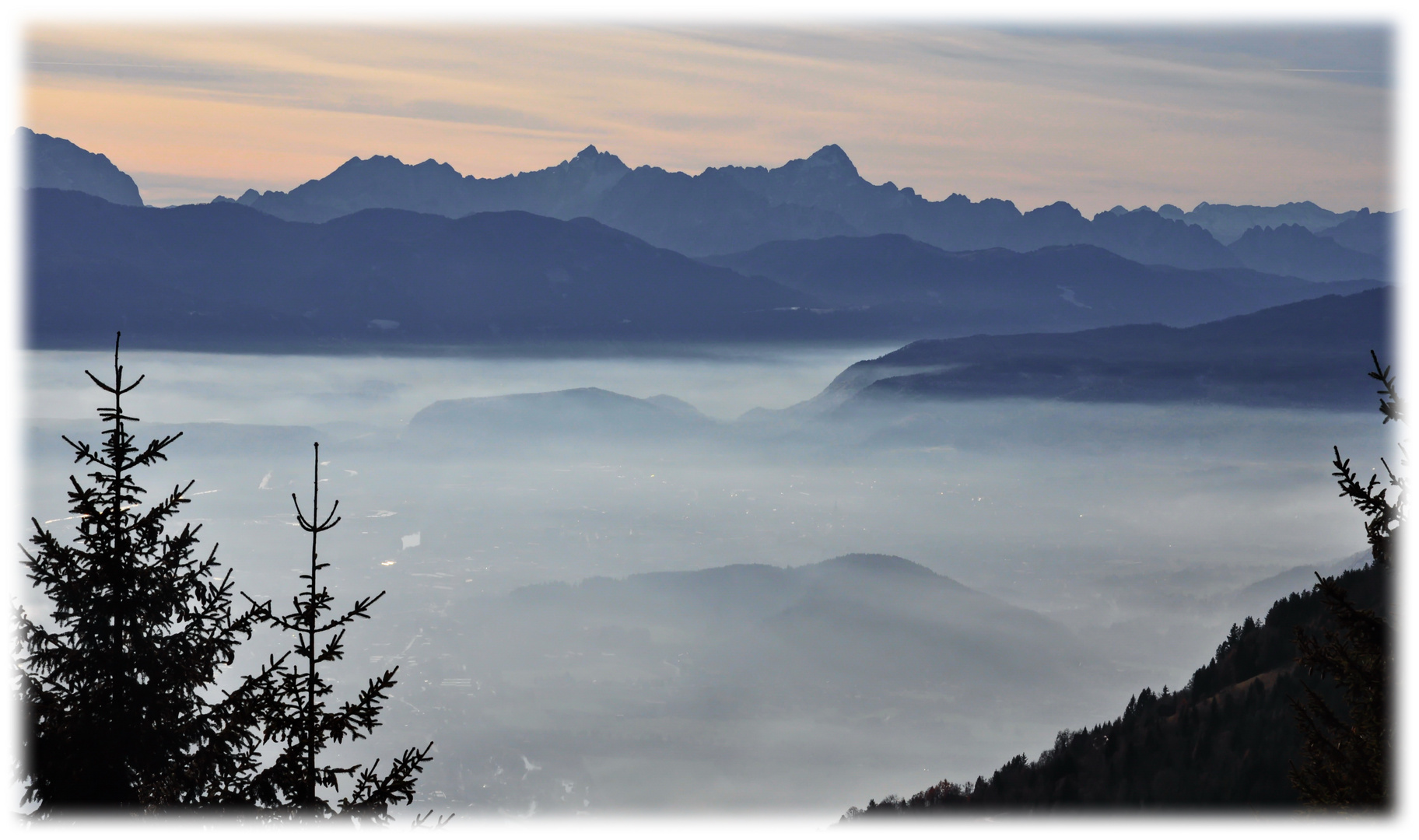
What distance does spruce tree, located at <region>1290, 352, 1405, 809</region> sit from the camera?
14.9 meters

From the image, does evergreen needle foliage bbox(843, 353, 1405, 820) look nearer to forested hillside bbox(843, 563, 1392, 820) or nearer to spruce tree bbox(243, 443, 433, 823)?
forested hillside bbox(843, 563, 1392, 820)

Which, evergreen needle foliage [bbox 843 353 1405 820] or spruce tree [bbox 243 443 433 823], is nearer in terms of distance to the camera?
spruce tree [bbox 243 443 433 823]

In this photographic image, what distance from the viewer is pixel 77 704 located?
51.4 ft

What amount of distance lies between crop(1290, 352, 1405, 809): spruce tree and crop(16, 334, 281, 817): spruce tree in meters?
A: 14.4

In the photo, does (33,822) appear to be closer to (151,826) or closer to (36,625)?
(151,826)

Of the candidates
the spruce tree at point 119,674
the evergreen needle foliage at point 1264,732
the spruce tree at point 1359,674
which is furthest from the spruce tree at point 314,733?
the evergreen needle foliage at point 1264,732

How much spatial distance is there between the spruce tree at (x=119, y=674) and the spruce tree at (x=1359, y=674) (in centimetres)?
1436

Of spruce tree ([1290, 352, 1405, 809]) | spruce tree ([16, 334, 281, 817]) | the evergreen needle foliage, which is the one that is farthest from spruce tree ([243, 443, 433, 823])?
the evergreen needle foliage

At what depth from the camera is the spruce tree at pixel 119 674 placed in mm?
15445

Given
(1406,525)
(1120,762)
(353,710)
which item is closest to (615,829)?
(353,710)

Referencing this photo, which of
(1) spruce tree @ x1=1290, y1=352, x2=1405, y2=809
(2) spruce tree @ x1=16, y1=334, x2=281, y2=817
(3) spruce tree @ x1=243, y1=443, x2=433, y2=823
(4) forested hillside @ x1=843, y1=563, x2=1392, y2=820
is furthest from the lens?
(4) forested hillside @ x1=843, y1=563, x2=1392, y2=820

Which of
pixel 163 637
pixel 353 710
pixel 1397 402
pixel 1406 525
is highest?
pixel 1397 402

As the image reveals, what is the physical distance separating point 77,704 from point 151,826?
98.3 inches

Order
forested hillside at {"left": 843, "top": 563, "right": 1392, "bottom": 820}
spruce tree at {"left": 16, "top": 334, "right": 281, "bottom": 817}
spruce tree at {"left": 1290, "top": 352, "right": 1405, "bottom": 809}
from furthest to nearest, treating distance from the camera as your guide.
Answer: forested hillside at {"left": 843, "top": 563, "right": 1392, "bottom": 820}, spruce tree at {"left": 16, "top": 334, "right": 281, "bottom": 817}, spruce tree at {"left": 1290, "top": 352, "right": 1405, "bottom": 809}
